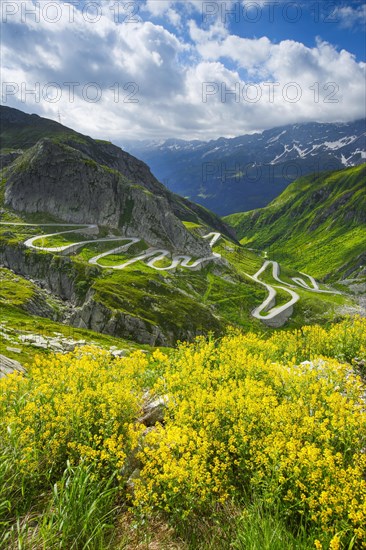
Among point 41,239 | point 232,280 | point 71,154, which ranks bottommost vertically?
point 232,280

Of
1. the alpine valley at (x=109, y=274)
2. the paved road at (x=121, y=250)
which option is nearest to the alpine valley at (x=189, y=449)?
the alpine valley at (x=109, y=274)

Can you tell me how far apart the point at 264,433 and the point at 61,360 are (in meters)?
7.81

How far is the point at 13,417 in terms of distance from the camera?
28.6 ft

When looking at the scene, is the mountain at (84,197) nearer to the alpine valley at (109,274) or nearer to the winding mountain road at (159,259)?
the alpine valley at (109,274)

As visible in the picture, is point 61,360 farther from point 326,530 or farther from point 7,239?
point 7,239

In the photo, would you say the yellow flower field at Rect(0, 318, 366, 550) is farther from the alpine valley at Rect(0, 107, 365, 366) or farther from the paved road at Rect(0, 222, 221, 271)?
the paved road at Rect(0, 222, 221, 271)

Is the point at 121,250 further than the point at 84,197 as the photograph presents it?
No

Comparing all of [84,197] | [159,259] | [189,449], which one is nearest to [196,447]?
[189,449]

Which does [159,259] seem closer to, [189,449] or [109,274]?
[109,274]

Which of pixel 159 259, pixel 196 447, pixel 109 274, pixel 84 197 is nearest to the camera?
pixel 196 447

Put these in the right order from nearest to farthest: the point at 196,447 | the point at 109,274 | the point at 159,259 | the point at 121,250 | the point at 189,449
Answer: the point at 189,449, the point at 196,447, the point at 109,274, the point at 121,250, the point at 159,259

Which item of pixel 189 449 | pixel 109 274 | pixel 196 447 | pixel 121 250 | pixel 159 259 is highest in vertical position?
pixel 189 449

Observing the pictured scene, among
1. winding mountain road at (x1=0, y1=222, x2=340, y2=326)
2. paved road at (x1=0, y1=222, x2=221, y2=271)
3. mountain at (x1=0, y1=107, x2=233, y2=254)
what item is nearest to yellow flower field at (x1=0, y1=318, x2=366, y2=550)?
winding mountain road at (x1=0, y1=222, x2=340, y2=326)

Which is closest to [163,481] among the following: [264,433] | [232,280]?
[264,433]
